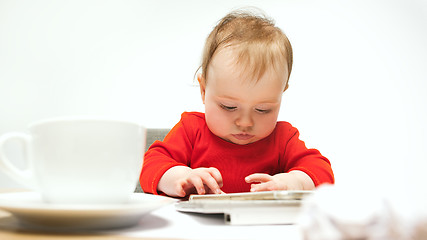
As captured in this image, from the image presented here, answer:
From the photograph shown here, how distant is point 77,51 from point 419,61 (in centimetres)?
181

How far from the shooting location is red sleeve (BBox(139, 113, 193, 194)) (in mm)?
768

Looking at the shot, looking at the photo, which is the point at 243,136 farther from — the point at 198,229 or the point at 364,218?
the point at 364,218

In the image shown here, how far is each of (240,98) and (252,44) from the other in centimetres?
14

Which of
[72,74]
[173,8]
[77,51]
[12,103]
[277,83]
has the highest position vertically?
[173,8]

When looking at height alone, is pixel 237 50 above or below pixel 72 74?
below

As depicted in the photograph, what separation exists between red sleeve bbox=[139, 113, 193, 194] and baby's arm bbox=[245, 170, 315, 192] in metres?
0.22

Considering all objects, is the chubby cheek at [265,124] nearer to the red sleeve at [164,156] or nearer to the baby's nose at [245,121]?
the baby's nose at [245,121]

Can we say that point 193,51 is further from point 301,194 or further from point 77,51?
point 301,194

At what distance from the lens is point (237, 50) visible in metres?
0.83

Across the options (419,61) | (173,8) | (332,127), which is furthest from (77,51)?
(419,61)

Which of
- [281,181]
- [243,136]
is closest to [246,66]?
[243,136]

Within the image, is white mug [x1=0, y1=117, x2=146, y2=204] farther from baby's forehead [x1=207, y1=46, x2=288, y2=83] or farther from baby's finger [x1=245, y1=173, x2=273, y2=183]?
baby's forehead [x1=207, y1=46, x2=288, y2=83]

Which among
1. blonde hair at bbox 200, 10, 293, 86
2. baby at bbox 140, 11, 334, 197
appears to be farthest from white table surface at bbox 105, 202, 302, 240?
blonde hair at bbox 200, 10, 293, 86

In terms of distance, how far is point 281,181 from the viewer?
0.64m
